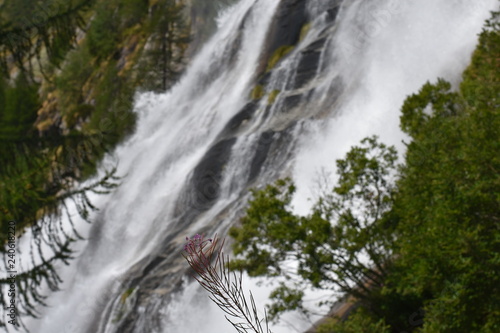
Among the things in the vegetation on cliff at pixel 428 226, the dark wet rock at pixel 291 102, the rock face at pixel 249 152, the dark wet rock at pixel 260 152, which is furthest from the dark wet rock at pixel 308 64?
the vegetation on cliff at pixel 428 226

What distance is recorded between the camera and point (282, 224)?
36.2 ft

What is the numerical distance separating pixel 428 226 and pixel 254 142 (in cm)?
1142

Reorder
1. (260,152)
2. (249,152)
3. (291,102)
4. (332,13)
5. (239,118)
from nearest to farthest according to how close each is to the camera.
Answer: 1. (260,152)
2. (249,152)
3. (291,102)
4. (239,118)
5. (332,13)

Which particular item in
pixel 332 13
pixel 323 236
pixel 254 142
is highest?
pixel 332 13

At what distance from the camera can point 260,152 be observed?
759 inches

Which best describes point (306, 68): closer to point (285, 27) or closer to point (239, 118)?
point (239, 118)

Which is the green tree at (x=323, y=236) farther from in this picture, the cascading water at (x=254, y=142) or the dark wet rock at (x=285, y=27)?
the dark wet rock at (x=285, y=27)

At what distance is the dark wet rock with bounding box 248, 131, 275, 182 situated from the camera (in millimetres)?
18844

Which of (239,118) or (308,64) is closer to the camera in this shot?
(308,64)

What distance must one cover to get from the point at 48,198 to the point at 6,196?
1.84 ft

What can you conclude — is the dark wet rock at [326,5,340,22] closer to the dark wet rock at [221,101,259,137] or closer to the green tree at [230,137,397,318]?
the dark wet rock at [221,101,259,137]

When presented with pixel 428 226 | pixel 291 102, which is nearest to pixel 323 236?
pixel 428 226

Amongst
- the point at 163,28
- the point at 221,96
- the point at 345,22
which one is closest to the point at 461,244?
the point at 345,22

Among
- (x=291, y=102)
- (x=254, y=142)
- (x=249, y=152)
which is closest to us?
(x=249, y=152)
